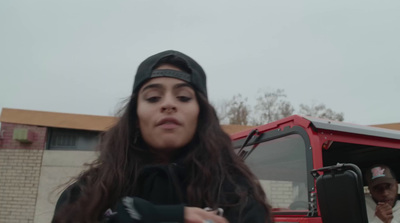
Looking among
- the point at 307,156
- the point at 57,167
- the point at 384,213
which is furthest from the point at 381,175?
the point at 57,167

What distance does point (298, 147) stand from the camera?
2.76 m

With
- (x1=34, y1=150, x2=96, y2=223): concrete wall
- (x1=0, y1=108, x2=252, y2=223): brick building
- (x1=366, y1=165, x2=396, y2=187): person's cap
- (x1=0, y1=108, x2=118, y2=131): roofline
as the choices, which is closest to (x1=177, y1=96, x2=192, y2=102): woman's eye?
(x1=366, y1=165, x2=396, y2=187): person's cap

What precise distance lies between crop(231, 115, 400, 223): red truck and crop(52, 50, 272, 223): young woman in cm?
78

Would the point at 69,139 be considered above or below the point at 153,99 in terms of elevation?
above

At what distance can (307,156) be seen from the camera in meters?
2.63

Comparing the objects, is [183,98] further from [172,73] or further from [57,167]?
[57,167]

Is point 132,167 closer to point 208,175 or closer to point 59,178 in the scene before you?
point 208,175

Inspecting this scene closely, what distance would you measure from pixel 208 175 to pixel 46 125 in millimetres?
8651

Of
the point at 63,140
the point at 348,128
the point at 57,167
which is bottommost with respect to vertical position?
the point at 348,128

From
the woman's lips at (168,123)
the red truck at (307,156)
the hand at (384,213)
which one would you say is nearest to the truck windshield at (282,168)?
the red truck at (307,156)

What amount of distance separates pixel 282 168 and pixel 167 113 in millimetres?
1996

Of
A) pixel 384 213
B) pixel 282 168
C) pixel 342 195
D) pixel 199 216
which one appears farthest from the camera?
pixel 282 168

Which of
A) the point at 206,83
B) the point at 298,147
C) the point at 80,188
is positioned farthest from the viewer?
the point at 298,147

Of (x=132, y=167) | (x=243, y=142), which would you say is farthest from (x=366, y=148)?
(x=132, y=167)
